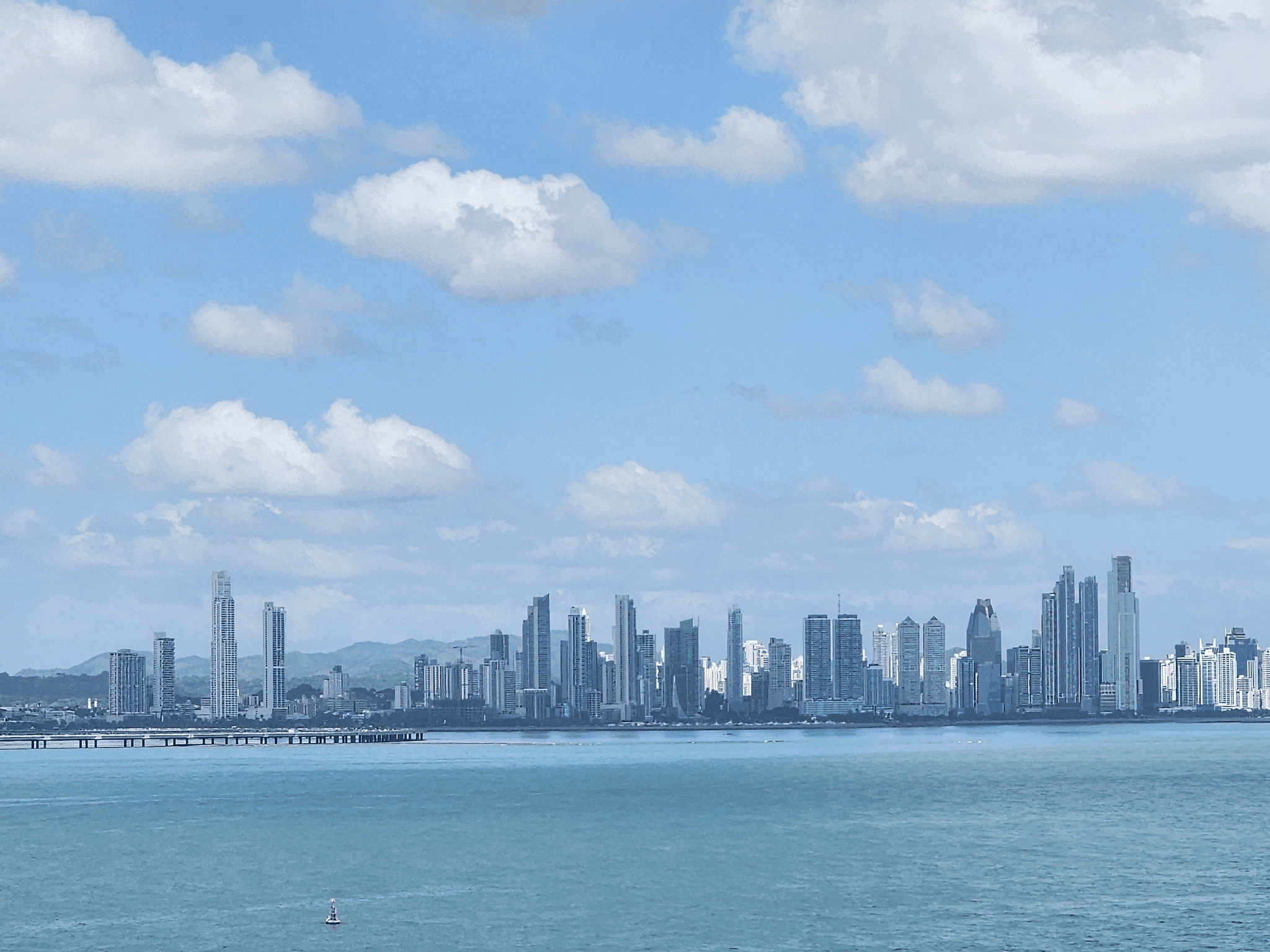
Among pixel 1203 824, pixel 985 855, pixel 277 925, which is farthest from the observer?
pixel 1203 824

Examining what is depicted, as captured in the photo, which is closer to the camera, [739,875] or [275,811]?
[739,875]

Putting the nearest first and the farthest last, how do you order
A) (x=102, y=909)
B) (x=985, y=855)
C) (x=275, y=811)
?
(x=102, y=909)
(x=985, y=855)
(x=275, y=811)

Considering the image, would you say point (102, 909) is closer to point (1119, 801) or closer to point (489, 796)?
point (489, 796)

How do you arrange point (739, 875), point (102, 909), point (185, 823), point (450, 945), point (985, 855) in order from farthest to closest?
point (185, 823), point (985, 855), point (739, 875), point (102, 909), point (450, 945)

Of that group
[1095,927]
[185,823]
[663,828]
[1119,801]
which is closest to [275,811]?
[185,823]

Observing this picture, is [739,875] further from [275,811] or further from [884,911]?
[275,811]

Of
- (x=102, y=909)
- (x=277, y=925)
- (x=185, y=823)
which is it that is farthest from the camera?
(x=185, y=823)

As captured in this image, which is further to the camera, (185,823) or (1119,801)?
(1119,801)

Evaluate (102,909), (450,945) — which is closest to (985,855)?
(450,945)
